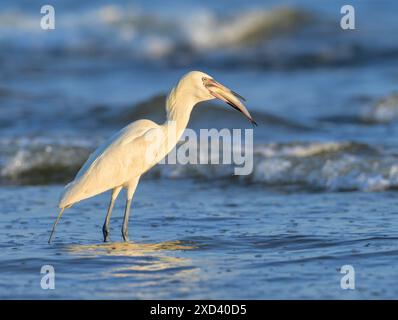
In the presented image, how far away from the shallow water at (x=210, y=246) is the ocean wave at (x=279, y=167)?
441 mm

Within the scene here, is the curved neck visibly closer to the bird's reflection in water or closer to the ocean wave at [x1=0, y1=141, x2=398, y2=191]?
the bird's reflection in water

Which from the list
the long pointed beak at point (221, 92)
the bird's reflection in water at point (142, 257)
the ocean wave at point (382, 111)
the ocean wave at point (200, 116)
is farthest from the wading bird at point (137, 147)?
the ocean wave at point (382, 111)

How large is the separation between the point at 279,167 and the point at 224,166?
0.64 meters

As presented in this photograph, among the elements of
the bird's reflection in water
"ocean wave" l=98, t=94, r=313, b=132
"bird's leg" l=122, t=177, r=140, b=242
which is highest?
"ocean wave" l=98, t=94, r=313, b=132

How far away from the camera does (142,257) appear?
6.45 m

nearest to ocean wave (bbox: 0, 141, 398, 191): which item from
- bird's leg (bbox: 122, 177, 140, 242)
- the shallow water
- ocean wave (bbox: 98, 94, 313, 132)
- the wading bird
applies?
the shallow water

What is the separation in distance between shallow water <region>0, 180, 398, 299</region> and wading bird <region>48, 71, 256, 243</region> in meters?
0.46

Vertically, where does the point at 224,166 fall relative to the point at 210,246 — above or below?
above

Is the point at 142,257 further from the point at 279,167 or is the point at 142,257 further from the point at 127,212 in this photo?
the point at 279,167

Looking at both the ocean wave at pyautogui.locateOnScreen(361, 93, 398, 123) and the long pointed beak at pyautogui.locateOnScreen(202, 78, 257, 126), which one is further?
the ocean wave at pyautogui.locateOnScreen(361, 93, 398, 123)

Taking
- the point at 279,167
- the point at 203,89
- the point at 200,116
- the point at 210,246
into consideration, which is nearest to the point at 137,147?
the point at 203,89

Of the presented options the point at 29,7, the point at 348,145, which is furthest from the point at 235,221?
the point at 29,7

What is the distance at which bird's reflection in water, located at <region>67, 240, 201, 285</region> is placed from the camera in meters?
6.06
